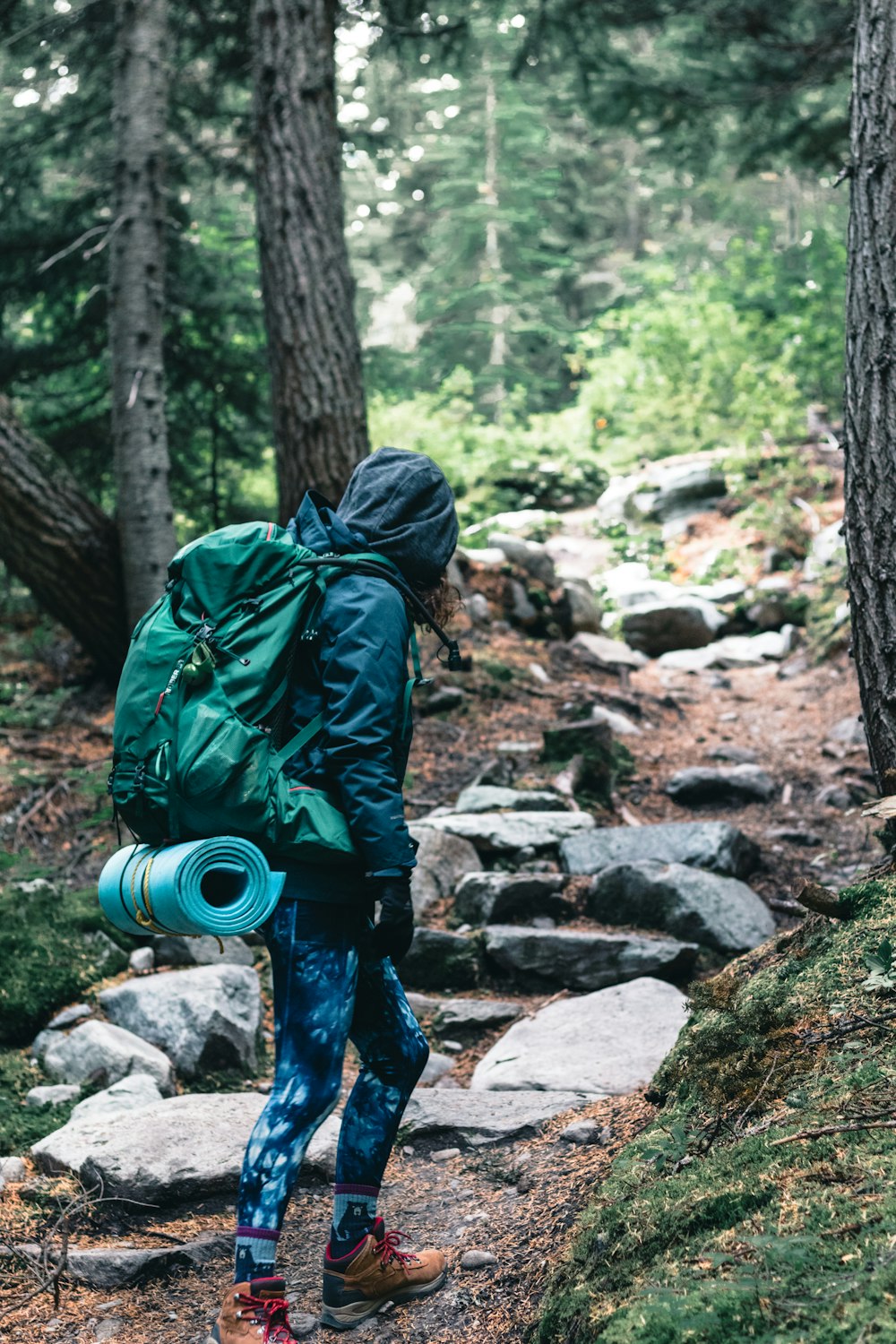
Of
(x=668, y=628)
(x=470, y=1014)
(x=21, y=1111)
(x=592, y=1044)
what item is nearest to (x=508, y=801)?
(x=470, y=1014)

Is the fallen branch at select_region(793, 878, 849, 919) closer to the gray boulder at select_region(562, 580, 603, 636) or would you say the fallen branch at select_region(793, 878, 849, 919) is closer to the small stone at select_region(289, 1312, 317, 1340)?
the small stone at select_region(289, 1312, 317, 1340)

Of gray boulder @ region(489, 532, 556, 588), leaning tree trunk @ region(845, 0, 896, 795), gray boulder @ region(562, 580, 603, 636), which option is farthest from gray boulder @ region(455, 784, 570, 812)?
gray boulder @ region(489, 532, 556, 588)

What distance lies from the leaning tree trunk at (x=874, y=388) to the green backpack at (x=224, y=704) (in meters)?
1.52

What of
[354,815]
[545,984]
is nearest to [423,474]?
[354,815]

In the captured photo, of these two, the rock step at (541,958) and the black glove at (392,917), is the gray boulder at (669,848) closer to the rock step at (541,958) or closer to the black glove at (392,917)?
the rock step at (541,958)

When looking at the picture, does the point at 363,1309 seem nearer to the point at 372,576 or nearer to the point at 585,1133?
the point at 585,1133

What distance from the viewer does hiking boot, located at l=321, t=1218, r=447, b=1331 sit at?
9.00ft

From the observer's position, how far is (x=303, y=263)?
755cm

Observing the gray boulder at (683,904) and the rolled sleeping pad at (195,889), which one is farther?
the gray boulder at (683,904)

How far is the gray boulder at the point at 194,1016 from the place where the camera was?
14.5ft

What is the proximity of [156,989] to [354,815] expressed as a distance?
248 centimetres

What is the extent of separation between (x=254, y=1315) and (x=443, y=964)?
2.79 m

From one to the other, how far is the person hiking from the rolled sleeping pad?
158 millimetres

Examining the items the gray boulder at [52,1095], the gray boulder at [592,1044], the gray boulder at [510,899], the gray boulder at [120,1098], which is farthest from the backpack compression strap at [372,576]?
the gray boulder at [510,899]
